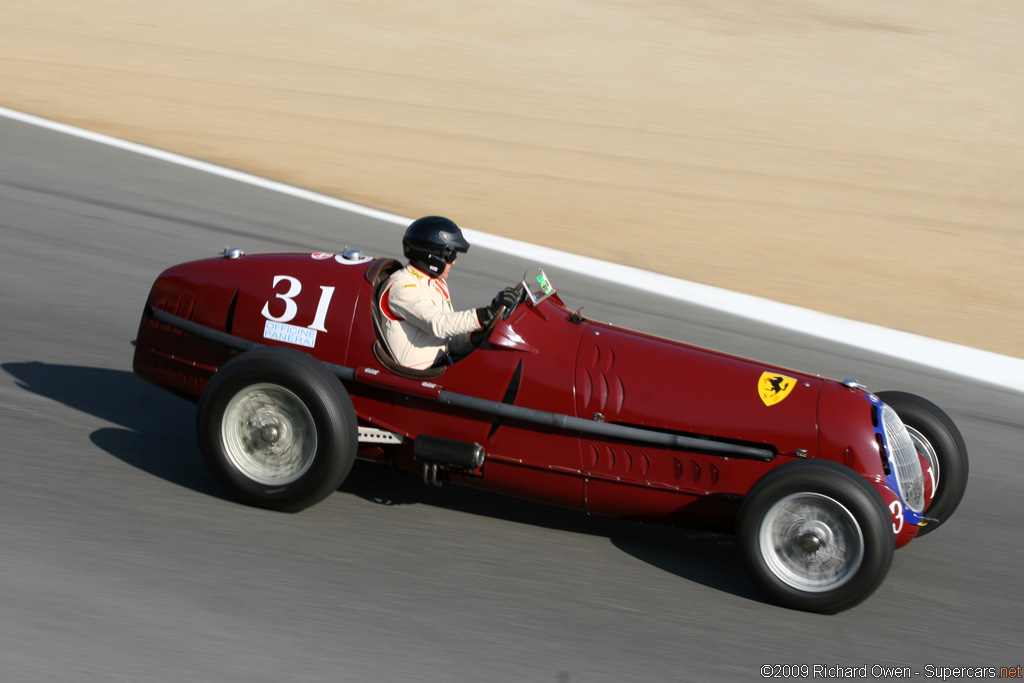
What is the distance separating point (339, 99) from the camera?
1628 centimetres

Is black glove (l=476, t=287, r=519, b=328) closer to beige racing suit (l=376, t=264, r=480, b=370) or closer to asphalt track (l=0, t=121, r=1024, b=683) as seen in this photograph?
beige racing suit (l=376, t=264, r=480, b=370)

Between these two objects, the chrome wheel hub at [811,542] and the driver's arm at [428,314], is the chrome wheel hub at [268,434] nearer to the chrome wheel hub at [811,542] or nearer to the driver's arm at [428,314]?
the driver's arm at [428,314]

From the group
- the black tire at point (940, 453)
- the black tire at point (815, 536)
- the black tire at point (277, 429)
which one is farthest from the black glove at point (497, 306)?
the black tire at point (940, 453)

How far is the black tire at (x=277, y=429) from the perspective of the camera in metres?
4.78

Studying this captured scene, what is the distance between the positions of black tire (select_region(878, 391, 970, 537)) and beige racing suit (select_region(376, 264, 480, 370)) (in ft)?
7.56

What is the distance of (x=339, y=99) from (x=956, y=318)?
388 inches

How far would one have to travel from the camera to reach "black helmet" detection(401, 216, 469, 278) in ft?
16.9

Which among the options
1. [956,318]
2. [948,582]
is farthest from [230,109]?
[948,582]

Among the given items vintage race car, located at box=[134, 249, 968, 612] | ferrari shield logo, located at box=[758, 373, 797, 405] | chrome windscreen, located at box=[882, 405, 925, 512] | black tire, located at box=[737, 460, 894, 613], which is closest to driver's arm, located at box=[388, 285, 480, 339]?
vintage race car, located at box=[134, 249, 968, 612]

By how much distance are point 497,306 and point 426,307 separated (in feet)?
1.13

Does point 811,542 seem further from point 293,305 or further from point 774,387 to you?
point 293,305

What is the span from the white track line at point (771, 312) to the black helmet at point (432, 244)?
476 centimetres

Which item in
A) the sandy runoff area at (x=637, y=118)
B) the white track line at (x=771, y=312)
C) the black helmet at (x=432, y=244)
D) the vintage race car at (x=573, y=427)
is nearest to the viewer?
the vintage race car at (x=573, y=427)

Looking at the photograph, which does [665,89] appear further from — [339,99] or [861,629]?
[861,629]
